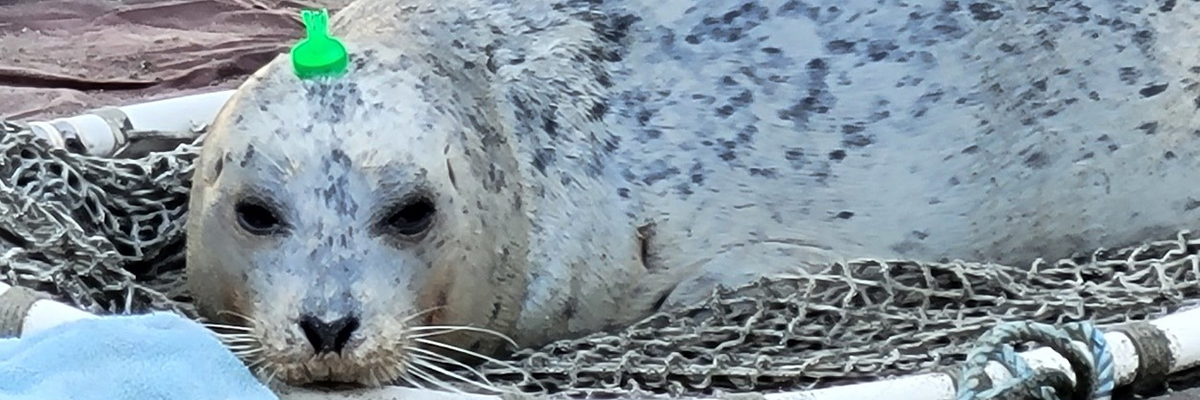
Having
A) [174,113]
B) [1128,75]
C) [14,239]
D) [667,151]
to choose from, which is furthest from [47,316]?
[1128,75]

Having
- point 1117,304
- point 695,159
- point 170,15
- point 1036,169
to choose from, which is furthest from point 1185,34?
point 170,15

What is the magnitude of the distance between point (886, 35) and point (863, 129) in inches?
3.5

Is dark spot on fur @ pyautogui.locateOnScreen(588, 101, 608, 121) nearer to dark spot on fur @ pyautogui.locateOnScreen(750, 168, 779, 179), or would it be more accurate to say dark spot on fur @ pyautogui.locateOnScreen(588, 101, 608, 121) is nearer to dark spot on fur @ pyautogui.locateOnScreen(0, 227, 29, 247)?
dark spot on fur @ pyautogui.locateOnScreen(750, 168, 779, 179)

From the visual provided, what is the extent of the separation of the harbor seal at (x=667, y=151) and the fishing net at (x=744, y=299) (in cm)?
5

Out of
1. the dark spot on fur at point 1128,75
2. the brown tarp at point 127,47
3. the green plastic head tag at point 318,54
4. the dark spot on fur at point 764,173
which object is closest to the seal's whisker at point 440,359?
the green plastic head tag at point 318,54

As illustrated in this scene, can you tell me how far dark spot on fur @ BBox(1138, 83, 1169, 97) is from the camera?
5.07ft

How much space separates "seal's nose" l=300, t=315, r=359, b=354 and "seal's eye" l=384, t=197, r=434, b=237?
89 mm

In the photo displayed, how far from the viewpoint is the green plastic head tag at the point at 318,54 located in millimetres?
1273

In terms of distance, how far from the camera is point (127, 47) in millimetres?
2758

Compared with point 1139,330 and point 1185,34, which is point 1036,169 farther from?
point 1139,330

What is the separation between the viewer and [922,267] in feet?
4.71

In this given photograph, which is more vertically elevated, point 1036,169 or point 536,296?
point 1036,169

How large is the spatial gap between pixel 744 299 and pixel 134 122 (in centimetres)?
72

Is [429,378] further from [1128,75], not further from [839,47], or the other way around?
[1128,75]
